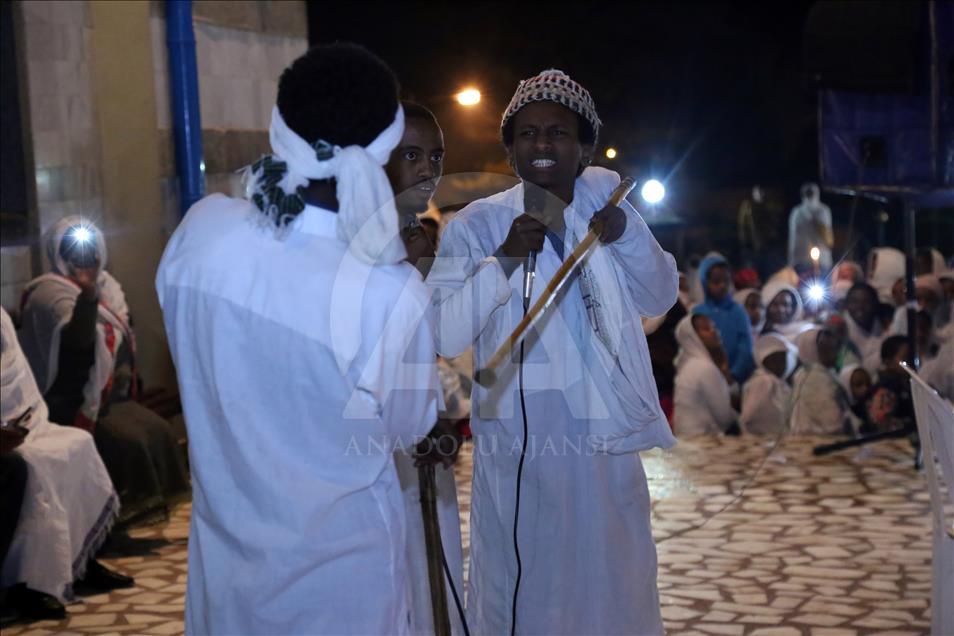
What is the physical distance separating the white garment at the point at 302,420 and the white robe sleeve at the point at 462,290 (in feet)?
3.96

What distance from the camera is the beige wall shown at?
8.70 metres

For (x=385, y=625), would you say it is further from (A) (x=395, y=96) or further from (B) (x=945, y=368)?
(B) (x=945, y=368)

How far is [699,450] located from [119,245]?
4.38 metres

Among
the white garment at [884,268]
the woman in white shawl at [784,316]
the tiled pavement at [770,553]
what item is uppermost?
the white garment at [884,268]

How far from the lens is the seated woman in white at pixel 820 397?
10.6 meters

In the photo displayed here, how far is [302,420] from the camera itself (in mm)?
3029

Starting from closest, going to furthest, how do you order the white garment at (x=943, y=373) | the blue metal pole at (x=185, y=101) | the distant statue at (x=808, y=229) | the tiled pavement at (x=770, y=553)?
the tiled pavement at (x=770, y=553) → the white garment at (x=943, y=373) → the blue metal pole at (x=185, y=101) → the distant statue at (x=808, y=229)

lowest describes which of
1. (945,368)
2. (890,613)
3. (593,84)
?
(890,613)

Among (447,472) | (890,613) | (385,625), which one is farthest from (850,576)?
(385,625)

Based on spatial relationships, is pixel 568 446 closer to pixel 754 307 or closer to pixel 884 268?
pixel 754 307

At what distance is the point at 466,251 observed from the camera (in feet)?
14.9

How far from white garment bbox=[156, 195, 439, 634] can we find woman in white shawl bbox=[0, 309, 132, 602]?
3679 mm

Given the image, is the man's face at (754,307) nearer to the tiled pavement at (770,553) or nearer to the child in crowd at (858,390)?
the child in crowd at (858,390)

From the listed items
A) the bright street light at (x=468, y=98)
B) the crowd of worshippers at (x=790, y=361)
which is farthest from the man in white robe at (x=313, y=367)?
the crowd of worshippers at (x=790, y=361)
